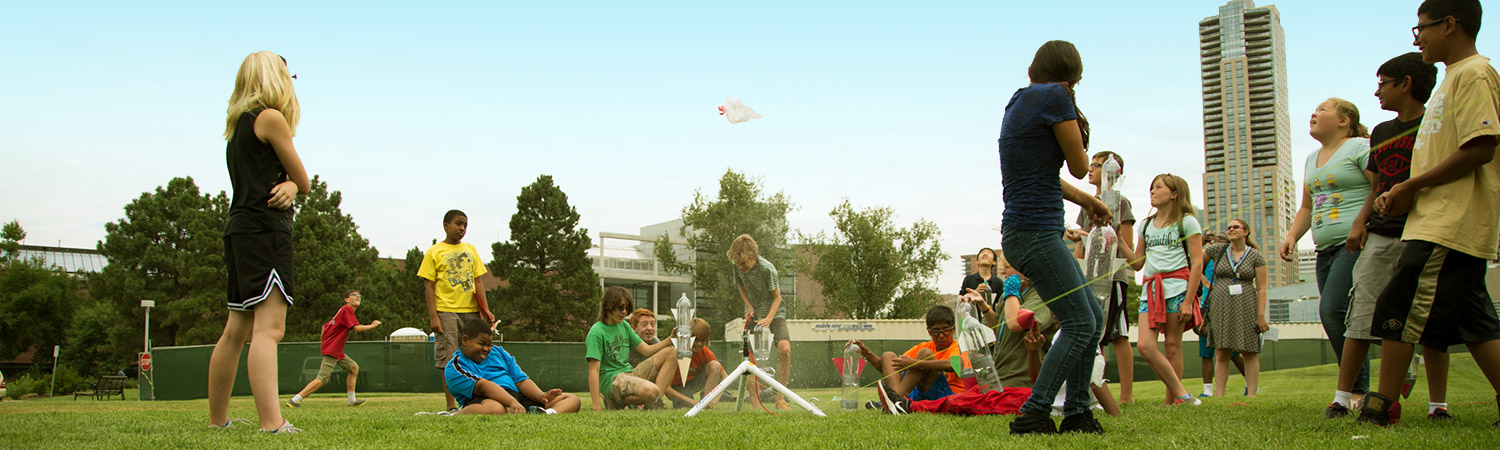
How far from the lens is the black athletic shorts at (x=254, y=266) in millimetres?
3395

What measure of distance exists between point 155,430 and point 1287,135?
121 metres

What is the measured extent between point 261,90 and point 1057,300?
3.15 metres

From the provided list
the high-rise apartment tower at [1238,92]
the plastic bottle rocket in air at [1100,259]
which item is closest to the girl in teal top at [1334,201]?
the plastic bottle rocket in air at [1100,259]

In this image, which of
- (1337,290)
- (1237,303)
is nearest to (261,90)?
(1337,290)

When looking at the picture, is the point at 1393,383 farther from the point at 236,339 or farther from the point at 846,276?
the point at 846,276

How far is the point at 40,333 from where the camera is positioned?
43.9m

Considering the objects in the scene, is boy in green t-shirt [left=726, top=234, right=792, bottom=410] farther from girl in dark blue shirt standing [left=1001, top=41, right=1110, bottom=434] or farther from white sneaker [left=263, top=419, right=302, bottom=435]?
white sneaker [left=263, top=419, right=302, bottom=435]

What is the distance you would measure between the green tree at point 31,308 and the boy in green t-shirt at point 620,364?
49093 mm

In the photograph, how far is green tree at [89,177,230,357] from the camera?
1443 inches

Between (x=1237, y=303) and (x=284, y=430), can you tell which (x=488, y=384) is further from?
(x=1237, y=303)

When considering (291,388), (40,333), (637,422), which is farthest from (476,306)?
(40,333)

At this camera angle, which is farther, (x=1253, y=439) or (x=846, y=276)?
(x=846, y=276)

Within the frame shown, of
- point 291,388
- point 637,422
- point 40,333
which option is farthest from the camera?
point 40,333

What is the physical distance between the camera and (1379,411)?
10.8ft
